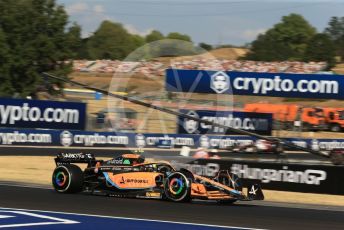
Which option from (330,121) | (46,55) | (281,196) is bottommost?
(281,196)

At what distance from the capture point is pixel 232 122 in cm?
3084

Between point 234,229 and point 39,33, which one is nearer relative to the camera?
point 234,229

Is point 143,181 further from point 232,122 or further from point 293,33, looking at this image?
point 293,33

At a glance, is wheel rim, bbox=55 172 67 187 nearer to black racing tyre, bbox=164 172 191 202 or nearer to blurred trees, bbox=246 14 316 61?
black racing tyre, bbox=164 172 191 202

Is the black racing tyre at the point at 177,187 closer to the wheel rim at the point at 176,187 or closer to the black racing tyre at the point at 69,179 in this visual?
the wheel rim at the point at 176,187

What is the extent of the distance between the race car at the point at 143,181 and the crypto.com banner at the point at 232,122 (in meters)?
16.5

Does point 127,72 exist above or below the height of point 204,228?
above

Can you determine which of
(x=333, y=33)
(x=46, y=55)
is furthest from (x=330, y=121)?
(x=333, y=33)

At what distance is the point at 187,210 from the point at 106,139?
1790 centimetres

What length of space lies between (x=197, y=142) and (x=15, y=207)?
793 inches

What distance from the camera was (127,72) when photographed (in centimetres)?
1468

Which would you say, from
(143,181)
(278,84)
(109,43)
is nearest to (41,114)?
(278,84)

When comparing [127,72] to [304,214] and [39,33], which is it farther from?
[39,33]

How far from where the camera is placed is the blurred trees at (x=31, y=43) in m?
40.9
